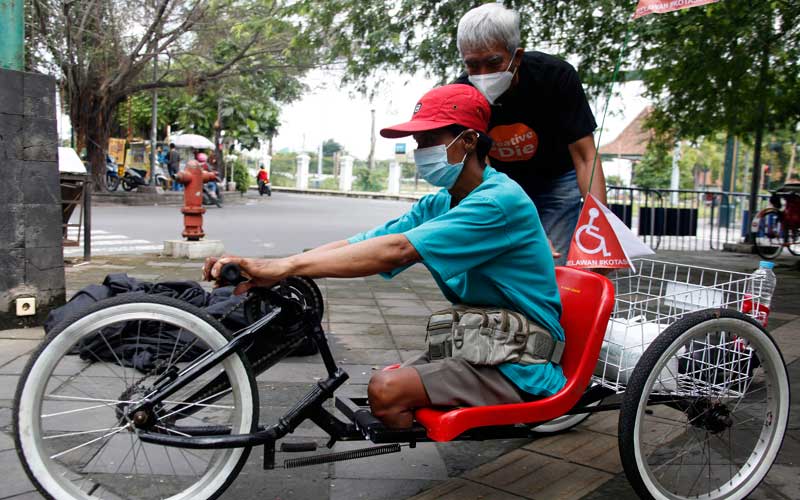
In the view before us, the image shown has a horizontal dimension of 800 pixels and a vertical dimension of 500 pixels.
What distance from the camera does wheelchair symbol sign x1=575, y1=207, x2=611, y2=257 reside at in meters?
2.63

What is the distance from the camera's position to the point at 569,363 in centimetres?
245

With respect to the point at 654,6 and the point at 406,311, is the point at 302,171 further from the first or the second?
the point at 654,6

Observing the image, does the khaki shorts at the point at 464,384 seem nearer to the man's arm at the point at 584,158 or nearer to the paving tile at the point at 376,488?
the paving tile at the point at 376,488

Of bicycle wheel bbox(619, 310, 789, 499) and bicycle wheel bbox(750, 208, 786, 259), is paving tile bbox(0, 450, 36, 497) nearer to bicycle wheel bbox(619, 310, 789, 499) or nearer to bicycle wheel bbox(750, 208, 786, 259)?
bicycle wheel bbox(619, 310, 789, 499)

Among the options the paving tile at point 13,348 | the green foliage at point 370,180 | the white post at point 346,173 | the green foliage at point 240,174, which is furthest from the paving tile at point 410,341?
the green foliage at point 370,180

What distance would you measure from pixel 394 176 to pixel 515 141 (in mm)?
40469

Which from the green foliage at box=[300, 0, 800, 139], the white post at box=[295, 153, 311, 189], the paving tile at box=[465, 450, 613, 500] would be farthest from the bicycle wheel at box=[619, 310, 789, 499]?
the white post at box=[295, 153, 311, 189]

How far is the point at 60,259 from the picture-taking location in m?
5.07

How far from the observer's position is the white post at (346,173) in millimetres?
44375

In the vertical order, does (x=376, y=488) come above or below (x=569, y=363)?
below

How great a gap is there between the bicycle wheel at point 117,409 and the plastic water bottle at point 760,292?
5.93 feet

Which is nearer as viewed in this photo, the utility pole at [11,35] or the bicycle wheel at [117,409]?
the bicycle wheel at [117,409]

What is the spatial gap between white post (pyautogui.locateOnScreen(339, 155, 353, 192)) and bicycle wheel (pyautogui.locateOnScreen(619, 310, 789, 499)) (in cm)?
4209

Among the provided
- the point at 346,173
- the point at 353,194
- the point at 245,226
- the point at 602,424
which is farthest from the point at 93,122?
the point at 346,173
